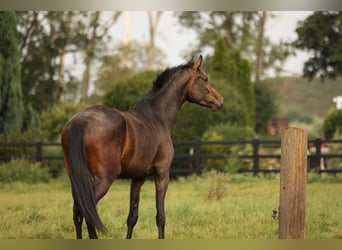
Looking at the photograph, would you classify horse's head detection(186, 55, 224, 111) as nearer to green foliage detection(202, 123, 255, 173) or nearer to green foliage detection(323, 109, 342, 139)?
green foliage detection(202, 123, 255, 173)

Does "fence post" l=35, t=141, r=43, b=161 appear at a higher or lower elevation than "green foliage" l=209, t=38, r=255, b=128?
lower

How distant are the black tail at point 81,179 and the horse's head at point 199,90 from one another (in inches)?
67.1

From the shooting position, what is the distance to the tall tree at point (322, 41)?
2141 cm

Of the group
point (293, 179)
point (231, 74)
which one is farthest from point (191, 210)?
point (231, 74)

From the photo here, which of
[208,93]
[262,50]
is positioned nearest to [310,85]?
[262,50]

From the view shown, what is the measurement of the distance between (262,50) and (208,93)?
101 ft

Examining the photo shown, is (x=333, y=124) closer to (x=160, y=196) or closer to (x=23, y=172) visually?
(x=23, y=172)

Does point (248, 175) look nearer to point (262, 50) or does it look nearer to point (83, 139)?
point (83, 139)

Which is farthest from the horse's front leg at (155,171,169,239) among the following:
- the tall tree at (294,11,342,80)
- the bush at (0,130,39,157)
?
the tall tree at (294,11,342,80)

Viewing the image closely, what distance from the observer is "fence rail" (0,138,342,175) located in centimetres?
1673

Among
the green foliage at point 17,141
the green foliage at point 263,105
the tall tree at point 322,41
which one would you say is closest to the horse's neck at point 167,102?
the green foliage at point 17,141

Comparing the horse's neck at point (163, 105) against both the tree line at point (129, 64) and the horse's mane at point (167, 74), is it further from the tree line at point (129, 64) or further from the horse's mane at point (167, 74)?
the tree line at point (129, 64)

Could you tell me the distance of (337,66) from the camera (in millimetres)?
21594

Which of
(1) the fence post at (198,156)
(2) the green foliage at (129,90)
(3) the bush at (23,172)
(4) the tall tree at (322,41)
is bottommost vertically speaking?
(3) the bush at (23,172)
